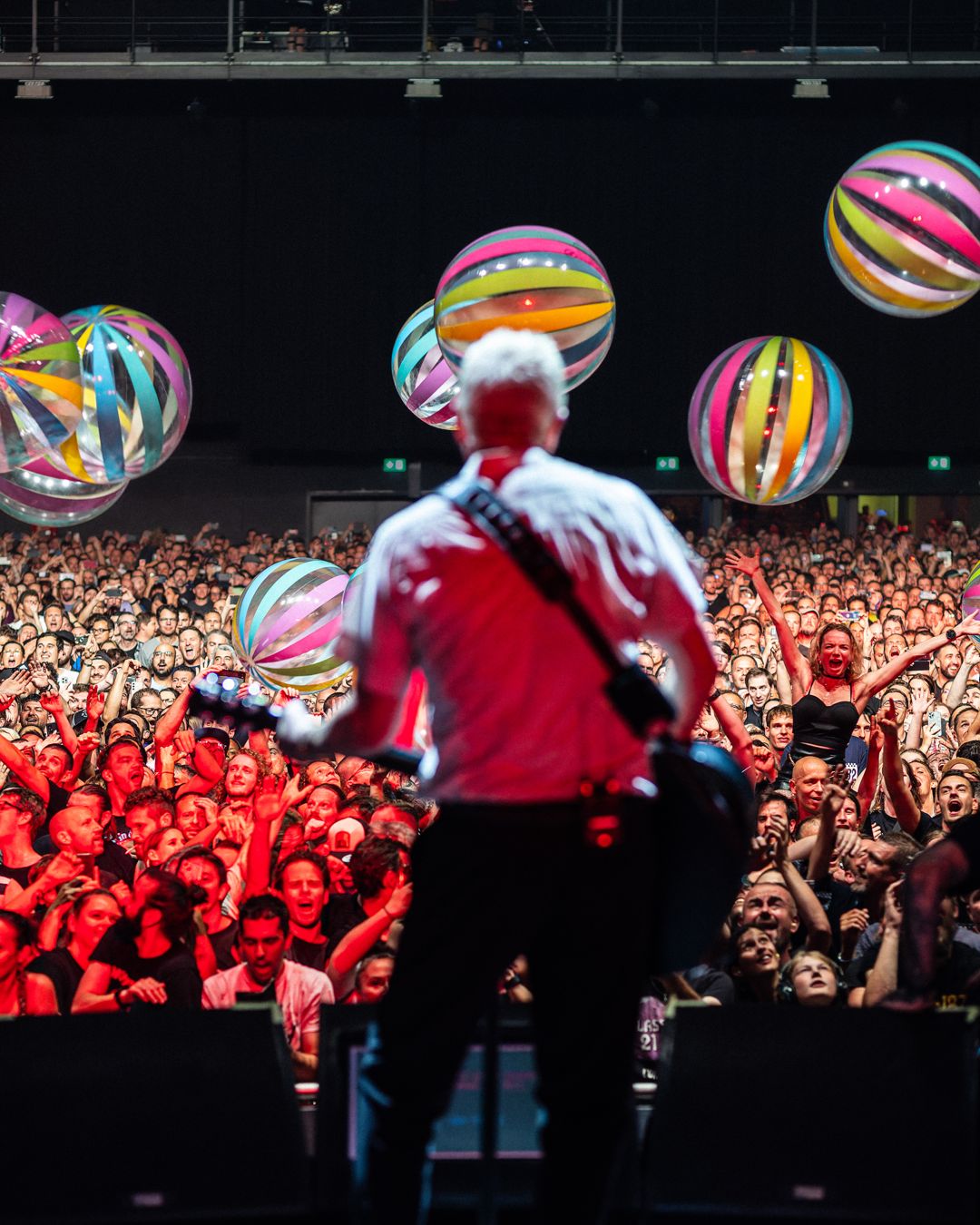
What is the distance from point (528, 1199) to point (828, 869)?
7.75 ft

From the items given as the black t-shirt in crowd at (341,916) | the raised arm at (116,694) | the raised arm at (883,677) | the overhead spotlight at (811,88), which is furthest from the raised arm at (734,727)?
the overhead spotlight at (811,88)

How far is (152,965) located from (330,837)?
110 cm

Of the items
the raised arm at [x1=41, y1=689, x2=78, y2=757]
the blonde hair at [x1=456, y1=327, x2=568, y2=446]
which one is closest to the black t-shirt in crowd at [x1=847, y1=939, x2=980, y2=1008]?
the blonde hair at [x1=456, y1=327, x2=568, y2=446]

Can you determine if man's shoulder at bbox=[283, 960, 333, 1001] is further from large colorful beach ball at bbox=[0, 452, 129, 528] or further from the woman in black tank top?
large colorful beach ball at bbox=[0, 452, 129, 528]

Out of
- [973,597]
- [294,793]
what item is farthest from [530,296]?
[973,597]

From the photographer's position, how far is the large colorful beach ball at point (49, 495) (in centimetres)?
613

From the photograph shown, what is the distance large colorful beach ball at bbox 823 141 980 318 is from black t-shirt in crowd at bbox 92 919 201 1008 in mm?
3357

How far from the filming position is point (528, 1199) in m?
2.35

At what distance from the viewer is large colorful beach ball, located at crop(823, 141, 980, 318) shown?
528 cm

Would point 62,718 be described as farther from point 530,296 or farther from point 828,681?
point 828,681

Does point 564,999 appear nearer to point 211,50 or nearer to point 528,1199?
point 528,1199

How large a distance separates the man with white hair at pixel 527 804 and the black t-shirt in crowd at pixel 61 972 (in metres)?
2.21

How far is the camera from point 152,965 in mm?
3771

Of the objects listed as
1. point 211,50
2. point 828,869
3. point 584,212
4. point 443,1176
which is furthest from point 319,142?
point 443,1176
